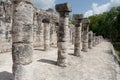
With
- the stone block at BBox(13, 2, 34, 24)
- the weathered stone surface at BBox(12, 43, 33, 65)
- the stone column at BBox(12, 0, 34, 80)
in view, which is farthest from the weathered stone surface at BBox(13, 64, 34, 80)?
the stone block at BBox(13, 2, 34, 24)

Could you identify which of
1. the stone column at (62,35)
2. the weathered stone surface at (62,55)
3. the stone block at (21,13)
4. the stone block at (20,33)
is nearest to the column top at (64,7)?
the stone column at (62,35)

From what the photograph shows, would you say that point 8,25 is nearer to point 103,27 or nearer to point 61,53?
point 61,53

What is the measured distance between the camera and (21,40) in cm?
629

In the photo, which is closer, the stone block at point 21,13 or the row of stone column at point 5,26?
the stone block at point 21,13

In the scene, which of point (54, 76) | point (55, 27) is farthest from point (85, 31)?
point (54, 76)

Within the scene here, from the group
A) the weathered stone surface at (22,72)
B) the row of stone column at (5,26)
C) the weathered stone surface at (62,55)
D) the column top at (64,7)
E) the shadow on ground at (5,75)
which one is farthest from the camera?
the row of stone column at (5,26)

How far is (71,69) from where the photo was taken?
9.47 meters

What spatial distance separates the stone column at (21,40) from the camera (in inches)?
245

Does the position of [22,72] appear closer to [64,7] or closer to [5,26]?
[64,7]

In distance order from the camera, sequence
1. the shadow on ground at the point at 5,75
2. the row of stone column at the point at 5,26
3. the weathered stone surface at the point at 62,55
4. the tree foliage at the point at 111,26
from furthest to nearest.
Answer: the tree foliage at the point at 111,26 < the row of stone column at the point at 5,26 < the weathered stone surface at the point at 62,55 < the shadow on ground at the point at 5,75

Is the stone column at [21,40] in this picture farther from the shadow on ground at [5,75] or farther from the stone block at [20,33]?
the shadow on ground at [5,75]

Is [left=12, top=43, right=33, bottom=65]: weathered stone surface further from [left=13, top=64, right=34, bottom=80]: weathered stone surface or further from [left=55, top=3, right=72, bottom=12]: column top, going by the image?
[left=55, top=3, right=72, bottom=12]: column top

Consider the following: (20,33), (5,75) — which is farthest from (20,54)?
(5,75)

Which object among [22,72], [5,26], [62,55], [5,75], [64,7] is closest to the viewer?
[22,72]
